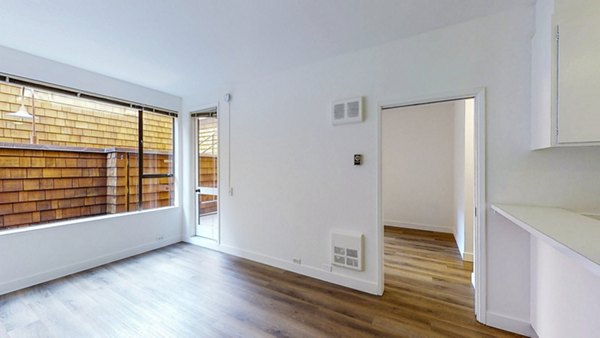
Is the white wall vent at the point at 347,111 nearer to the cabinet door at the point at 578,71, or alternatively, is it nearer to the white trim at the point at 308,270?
the cabinet door at the point at 578,71

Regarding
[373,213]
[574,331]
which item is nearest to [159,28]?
[373,213]

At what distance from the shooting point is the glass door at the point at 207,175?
397 cm

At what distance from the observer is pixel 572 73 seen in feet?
4.73

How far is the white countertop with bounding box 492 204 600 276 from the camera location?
2.84 ft

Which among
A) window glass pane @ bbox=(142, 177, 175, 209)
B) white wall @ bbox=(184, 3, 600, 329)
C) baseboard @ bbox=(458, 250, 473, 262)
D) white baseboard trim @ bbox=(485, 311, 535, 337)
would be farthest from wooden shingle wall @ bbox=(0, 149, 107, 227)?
baseboard @ bbox=(458, 250, 473, 262)

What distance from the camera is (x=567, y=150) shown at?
1748mm

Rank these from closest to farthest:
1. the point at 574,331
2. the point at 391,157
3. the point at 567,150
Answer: the point at 574,331 → the point at 567,150 → the point at 391,157

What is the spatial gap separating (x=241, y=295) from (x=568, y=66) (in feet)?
10.4

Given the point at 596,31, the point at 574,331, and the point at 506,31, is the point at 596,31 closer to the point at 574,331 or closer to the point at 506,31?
the point at 506,31

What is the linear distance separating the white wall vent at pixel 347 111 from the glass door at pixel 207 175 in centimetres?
216

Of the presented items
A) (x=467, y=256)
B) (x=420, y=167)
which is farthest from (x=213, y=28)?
(x=420, y=167)

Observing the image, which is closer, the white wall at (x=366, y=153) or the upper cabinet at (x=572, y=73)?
the upper cabinet at (x=572, y=73)

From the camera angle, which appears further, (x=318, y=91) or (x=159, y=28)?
(x=318, y=91)

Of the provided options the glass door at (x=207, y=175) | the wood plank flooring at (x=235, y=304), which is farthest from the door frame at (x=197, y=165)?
the wood plank flooring at (x=235, y=304)
